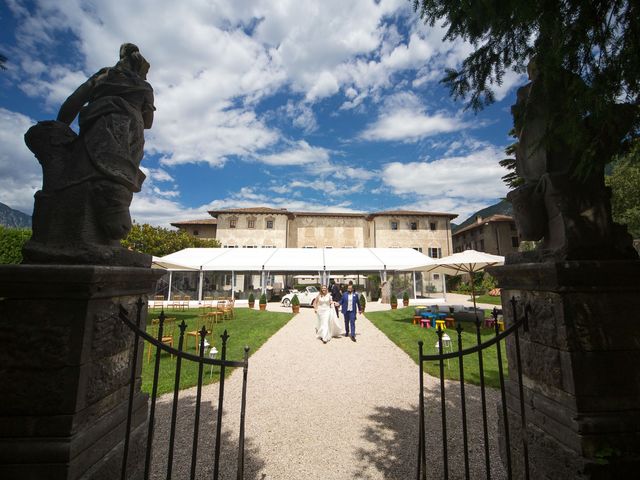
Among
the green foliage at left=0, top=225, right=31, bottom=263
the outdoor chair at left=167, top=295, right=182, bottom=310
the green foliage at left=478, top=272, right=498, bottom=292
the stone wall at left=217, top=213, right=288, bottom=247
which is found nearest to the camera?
the green foliage at left=0, top=225, right=31, bottom=263

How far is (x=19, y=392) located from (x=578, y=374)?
324 cm

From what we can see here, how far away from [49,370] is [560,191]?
3.40 metres

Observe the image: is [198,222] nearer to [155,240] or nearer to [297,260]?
[155,240]

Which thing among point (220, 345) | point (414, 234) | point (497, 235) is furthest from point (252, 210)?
point (497, 235)

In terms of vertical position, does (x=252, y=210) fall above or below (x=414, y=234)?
above

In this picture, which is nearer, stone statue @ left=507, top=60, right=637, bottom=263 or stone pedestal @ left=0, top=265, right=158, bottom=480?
stone pedestal @ left=0, top=265, right=158, bottom=480

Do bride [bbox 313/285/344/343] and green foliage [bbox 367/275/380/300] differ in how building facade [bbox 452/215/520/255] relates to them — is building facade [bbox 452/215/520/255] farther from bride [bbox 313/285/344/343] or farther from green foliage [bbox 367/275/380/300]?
bride [bbox 313/285/344/343]

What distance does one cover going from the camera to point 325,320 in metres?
9.18

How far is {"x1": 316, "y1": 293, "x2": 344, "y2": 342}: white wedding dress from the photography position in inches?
356

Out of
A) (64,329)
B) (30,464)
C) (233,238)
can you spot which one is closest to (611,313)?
(64,329)

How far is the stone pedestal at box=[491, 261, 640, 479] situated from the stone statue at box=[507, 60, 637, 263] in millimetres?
185

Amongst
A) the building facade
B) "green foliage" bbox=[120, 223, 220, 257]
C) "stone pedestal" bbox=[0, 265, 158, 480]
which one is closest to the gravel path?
"stone pedestal" bbox=[0, 265, 158, 480]

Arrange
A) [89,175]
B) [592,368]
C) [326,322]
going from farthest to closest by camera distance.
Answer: [326,322]
[89,175]
[592,368]

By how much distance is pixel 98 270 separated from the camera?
65.5 inches
